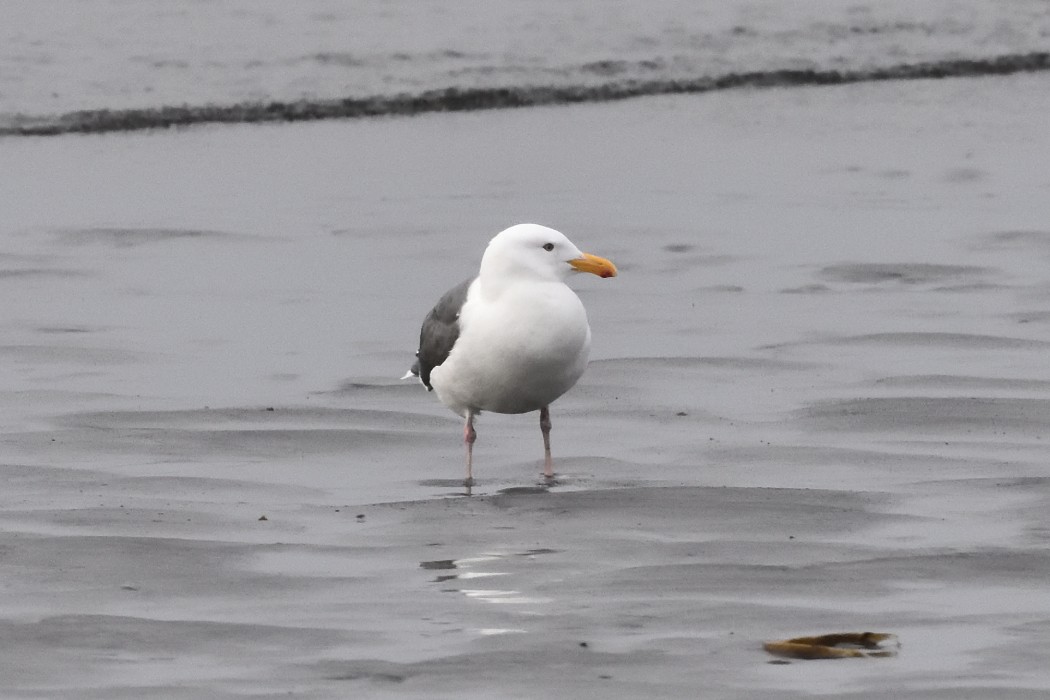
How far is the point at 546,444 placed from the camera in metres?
9.18

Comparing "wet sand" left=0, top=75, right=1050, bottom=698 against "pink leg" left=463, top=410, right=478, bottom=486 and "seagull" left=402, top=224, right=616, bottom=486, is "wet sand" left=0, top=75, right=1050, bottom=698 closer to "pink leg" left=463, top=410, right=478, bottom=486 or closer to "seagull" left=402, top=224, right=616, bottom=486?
"pink leg" left=463, top=410, right=478, bottom=486

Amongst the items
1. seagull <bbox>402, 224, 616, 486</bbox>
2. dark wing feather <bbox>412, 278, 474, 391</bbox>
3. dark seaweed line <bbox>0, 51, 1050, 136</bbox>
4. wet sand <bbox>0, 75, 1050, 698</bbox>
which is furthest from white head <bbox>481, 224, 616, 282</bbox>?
dark seaweed line <bbox>0, 51, 1050, 136</bbox>

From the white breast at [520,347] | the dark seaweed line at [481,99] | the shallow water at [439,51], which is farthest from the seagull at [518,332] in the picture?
the shallow water at [439,51]

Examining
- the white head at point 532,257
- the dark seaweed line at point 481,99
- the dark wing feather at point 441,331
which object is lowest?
the dark seaweed line at point 481,99

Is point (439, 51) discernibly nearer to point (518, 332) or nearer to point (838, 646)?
point (518, 332)

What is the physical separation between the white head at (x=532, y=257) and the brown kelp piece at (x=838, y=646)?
9.93 feet

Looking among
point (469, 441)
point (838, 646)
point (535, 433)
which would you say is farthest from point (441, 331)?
point (838, 646)

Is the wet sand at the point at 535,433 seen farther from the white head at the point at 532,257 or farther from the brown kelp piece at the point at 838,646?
the white head at the point at 532,257

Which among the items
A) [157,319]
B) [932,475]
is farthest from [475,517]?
[157,319]

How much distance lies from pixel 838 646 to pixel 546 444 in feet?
9.75

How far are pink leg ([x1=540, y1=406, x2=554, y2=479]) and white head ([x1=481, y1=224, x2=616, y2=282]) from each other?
607 millimetres

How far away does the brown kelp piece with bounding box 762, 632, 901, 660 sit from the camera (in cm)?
625

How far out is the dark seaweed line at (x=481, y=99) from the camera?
20.8 metres

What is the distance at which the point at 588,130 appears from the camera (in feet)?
65.7
